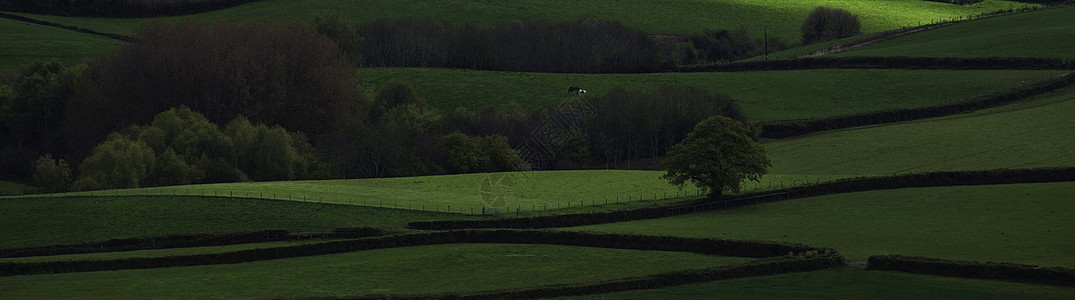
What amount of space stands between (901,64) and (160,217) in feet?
302

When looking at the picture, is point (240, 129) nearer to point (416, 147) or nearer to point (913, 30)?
point (416, 147)

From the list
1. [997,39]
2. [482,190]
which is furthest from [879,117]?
[482,190]

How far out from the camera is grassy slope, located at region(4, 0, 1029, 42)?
181 meters

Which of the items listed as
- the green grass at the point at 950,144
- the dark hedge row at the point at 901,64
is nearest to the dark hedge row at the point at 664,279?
the green grass at the point at 950,144

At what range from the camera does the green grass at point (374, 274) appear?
4888 centimetres

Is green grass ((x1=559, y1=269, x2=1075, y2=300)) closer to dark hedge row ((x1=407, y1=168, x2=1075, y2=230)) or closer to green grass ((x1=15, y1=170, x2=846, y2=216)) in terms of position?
dark hedge row ((x1=407, y1=168, x2=1075, y2=230))

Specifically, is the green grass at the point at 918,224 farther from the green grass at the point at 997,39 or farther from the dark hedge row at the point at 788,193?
the green grass at the point at 997,39

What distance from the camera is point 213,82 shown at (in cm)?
12212

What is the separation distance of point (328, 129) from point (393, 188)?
139 feet

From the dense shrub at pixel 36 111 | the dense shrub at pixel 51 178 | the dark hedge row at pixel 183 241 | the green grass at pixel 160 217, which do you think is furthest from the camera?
the dense shrub at pixel 36 111

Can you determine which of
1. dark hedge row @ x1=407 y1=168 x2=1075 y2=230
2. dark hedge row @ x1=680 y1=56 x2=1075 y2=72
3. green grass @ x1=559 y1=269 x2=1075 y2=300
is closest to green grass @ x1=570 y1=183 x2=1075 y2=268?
dark hedge row @ x1=407 y1=168 x2=1075 y2=230

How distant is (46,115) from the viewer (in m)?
130

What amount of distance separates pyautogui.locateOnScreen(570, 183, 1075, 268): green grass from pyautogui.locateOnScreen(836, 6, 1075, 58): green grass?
65.9 meters

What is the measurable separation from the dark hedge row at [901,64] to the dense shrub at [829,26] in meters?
31.0
